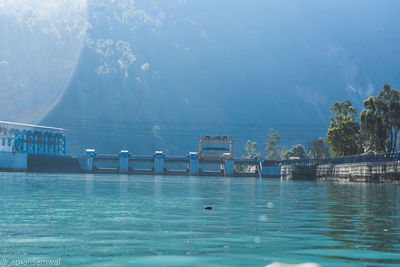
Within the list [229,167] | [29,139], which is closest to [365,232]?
[229,167]

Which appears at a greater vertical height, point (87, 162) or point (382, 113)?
point (382, 113)

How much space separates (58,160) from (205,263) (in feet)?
526

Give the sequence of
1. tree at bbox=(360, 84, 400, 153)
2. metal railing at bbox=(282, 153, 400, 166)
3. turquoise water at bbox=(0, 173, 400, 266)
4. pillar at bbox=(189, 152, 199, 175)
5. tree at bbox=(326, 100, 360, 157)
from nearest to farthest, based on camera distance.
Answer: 1. turquoise water at bbox=(0, 173, 400, 266)
2. metal railing at bbox=(282, 153, 400, 166)
3. tree at bbox=(360, 84, 400, 153)
4. tree at bbox=(326, 100, 360, 157)
5. pillar at bbox=(189, 152, 199, 175)

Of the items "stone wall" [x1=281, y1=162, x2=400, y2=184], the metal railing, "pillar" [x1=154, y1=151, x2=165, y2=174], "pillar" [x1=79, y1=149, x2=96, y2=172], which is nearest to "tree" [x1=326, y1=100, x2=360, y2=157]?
the metal railing

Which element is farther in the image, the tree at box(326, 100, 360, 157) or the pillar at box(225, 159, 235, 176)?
the pillar at box(225, 159, 235, 176)

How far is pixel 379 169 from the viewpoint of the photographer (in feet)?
224

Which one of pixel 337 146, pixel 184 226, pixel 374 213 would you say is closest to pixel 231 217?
pixel 184 226

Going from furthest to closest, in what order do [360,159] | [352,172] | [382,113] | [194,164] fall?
[194,164], [382,113], [360,159], [352,172]

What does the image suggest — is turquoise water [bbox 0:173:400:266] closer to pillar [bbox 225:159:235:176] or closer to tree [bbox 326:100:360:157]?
tree [bbox 326:100:360:157]

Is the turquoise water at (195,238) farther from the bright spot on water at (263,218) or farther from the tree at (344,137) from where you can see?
the tree at (344,137)

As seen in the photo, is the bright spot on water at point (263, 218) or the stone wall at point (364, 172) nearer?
the bright spot on water at point (263, 218)

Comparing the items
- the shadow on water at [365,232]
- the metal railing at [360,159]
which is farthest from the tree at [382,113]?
the shadow on water at [365,232]

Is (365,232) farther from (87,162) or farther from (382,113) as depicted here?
(87,162)

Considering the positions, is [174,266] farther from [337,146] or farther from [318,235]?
[337,146]
